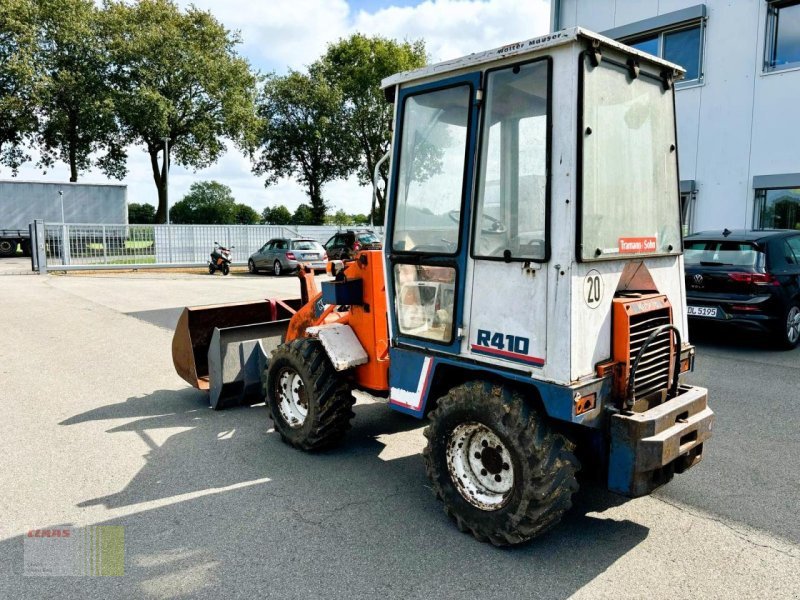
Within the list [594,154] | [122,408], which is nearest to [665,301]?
[594,154]

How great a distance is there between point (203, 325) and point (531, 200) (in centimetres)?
412

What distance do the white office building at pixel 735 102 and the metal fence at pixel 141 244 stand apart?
13955 millimetres

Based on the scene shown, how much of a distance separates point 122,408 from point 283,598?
12.5 feet

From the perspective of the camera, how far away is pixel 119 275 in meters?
22.9

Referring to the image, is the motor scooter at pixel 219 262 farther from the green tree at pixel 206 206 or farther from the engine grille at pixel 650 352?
the green tree at pixel 206 206

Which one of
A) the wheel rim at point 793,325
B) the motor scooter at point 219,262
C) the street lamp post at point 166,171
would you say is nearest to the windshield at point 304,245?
the motor scooter at point 219,262

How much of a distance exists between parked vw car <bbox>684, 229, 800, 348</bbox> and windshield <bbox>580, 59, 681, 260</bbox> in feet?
16.8

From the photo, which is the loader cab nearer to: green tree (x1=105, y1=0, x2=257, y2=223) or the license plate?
the license plate

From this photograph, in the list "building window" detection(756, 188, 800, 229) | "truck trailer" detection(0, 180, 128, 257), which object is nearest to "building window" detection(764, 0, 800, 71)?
"building window" detection(756, 188, 800, 229)

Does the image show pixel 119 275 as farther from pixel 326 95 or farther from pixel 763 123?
pixel 326 95

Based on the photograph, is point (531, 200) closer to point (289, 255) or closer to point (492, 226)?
point (492, 226)

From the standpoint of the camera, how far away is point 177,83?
35844 millimetres

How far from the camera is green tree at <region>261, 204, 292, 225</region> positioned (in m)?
60.7

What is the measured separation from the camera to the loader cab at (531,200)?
3.04 m
